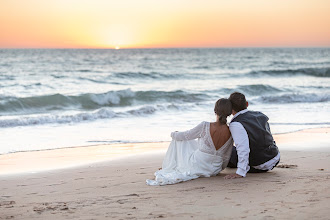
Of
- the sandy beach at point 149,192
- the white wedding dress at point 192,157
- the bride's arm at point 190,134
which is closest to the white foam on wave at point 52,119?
the sandy beach at point 149,192

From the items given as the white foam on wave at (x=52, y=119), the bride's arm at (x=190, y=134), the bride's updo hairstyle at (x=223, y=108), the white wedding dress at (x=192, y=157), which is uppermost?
the bride's updo hairstyle at (x=223, y=108)

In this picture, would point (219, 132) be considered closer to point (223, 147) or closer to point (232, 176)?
point (223, 147)

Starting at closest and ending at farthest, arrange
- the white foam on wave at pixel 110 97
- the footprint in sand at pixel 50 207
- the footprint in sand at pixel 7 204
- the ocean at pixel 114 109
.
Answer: the footprint in sand at pixel 50 207 < the footprint in sand at pixel 7 204 < the ocean at pixel 114 109 < the white foam on wave at pixel 110 97

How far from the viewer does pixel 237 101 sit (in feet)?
17.1

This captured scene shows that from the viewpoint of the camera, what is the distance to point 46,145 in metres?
9.36

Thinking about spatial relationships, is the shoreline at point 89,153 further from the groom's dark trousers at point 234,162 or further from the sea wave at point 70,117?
the sea wave at point 70,117

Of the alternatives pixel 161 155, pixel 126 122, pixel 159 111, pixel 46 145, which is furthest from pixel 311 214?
pixel 159 111

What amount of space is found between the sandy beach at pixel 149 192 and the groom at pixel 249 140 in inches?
5.6

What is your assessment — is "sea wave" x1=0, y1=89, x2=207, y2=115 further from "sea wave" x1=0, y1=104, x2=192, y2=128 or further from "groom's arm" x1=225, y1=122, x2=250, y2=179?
"groom's arm" x1=225, y1=122, x2=250, y2=179

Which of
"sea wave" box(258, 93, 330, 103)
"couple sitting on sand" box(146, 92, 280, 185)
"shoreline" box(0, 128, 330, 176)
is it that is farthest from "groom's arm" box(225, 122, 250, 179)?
"sea wave" box(258, 93, 330, 103)

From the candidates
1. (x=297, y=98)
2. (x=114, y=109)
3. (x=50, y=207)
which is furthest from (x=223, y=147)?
(x=297, y=98)

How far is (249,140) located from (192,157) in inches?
27.4

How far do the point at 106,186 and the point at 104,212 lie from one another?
1145mm

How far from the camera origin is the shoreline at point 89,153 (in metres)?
7.12
